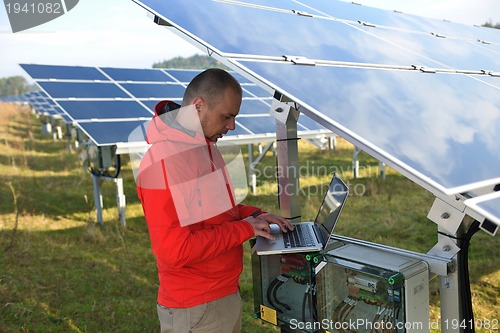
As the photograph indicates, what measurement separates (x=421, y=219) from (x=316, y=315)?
4876 millimetres

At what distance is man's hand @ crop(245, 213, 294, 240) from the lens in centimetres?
218

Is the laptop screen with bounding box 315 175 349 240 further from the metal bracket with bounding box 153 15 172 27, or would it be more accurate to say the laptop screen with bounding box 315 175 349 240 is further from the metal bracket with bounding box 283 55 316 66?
Result: the metal bracket with bounding box 153 15 172 27

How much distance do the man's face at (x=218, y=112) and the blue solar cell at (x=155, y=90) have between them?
587 centimetres

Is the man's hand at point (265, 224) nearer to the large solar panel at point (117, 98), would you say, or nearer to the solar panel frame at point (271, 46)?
the solar panel frame at point (271, 46)

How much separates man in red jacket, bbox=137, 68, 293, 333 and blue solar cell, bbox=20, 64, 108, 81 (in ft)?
20.7

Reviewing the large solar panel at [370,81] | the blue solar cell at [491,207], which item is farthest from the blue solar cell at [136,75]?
the blue solar cell at [491,207]

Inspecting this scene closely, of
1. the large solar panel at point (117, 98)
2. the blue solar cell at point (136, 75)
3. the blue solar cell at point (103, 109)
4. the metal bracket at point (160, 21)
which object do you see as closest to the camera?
the metal bracket at point (160, 21)

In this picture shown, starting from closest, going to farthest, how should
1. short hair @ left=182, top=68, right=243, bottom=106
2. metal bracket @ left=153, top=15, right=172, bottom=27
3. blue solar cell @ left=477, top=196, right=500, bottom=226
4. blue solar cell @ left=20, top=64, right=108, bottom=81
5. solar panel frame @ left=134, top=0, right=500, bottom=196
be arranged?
blue solar cell @ left=477, top=196, right=500, bottom=226
solar panel frame @ left=134, top=0, right=500, bottom=196
short hair @ left=182, top=68, right=243, bottom=106
metal bracket @ left=153, top=15, right=172, bottom=27
blue solar cell @ left=20, top=64, right=108, bottom=81

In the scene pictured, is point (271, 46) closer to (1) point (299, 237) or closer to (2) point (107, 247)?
(1) point (299, 237)

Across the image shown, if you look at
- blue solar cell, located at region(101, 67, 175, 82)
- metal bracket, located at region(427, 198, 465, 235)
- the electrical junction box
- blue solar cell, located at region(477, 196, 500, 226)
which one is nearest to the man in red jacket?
the electrical junction box

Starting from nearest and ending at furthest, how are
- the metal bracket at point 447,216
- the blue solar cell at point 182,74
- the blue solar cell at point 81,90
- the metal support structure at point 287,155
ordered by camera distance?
the metal bracket at point 447,216
the metal support structure at point 287,155
the blue solar cell at point 81,90
the blue solar cell at point 182,74

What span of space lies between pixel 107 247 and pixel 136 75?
425cm

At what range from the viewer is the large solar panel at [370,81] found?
1594 mm

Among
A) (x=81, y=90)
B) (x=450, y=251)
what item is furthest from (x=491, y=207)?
(x=81, y=90)
